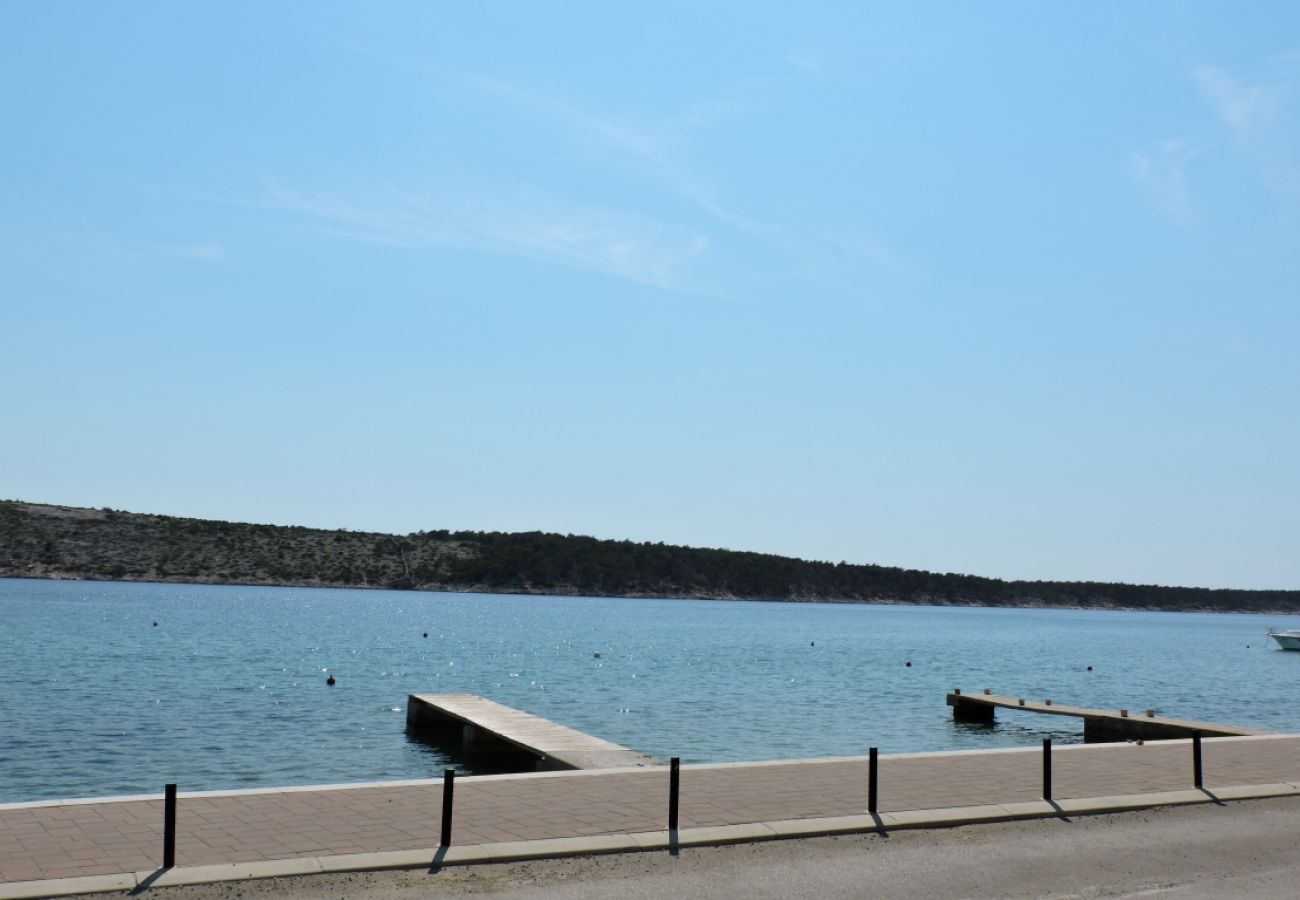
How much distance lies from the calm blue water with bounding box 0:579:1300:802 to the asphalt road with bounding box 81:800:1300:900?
13721 millimetres

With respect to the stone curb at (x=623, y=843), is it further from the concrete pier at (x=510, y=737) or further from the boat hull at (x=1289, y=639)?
the boat hull at (x=1289, y=639)

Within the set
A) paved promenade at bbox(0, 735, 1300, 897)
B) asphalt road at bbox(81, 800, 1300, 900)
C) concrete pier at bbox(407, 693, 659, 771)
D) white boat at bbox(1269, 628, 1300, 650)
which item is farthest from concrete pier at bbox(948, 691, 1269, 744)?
white boat at bbox(1269, 628, 1300, 650)

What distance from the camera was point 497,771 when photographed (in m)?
24.7

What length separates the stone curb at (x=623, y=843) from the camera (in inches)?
395

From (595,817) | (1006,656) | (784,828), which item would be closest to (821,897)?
(784,828)

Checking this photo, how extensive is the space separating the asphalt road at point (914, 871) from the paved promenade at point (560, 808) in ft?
1.61

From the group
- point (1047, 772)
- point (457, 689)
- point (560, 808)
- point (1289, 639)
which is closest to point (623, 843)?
point (560, 808)

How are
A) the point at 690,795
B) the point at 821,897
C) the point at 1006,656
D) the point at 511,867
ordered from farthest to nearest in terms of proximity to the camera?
1. the point at 1006,656
2. the point at 690,795
3. the point at 511,867
4. the point at 821,897

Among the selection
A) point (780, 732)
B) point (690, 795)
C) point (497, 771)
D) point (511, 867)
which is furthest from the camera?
point (780, 732)

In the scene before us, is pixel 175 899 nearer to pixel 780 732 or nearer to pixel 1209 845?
pixel 1209 845

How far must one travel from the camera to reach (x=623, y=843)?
39.4 feet

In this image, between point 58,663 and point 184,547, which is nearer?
point 58,663

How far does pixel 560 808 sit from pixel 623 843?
1990 mm

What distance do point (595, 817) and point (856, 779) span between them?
4394mm
